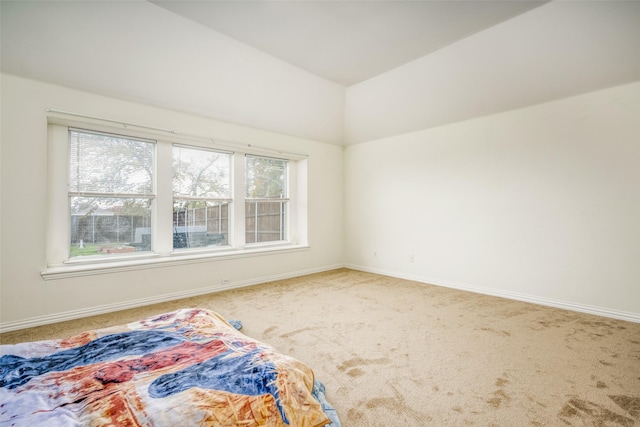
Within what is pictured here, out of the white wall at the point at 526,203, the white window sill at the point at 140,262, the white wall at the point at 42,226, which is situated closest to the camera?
the white wall at the point at 42,226

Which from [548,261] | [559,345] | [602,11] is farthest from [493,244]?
[602,11]

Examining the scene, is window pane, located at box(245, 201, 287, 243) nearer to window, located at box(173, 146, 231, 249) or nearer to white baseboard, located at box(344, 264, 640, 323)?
window, located at box(173, 146, 231, 249)

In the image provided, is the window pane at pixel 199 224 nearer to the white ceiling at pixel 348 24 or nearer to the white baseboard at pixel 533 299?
the white ceiling at pixel 348 24

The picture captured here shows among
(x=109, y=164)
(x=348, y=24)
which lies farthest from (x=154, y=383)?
(x=348, y=24)

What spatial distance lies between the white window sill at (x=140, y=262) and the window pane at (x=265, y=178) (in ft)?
2.90

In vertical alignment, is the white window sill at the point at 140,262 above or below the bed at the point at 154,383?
above

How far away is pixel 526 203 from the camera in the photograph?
3471 mm

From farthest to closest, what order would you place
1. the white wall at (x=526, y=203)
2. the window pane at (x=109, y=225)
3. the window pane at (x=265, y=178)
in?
1. the window pane at (x=265, y=178)
2. the window pane at (x=109, y=225)
3. the white wall at (x=526, y=203)

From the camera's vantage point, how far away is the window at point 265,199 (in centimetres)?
441

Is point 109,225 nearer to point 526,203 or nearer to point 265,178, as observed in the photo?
point 265,178

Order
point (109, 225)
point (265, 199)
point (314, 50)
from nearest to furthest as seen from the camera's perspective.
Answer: point (109, 225)
point (314, 50)
point (265, 199)

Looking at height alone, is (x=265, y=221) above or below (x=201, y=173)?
below

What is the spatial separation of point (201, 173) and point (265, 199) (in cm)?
107

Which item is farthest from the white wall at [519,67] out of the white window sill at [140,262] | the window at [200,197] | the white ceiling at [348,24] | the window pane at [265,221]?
the white window sill at [140,262]
